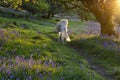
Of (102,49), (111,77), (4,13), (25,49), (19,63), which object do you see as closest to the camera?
(19,63)

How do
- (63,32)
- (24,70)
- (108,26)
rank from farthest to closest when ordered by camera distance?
(108,26)
(63,32)
(24,70)

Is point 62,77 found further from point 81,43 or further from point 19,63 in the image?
point 81,43

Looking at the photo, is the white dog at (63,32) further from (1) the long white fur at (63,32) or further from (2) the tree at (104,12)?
(2) the tree at (104,12)

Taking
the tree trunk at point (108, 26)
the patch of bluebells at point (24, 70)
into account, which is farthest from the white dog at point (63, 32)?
the patch of bluebells at point (24, 70)

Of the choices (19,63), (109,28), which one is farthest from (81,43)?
(19,63)

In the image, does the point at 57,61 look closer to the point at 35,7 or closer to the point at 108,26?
the point at 108,26

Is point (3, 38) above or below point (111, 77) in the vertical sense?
above

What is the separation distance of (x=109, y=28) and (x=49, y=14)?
34.6m

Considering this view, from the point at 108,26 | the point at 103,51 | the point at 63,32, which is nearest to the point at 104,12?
the point at 108,26

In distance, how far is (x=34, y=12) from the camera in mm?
60062

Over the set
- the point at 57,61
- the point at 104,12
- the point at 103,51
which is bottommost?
the point at 103,51

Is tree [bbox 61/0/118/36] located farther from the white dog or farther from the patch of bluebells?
the patch of bluebells

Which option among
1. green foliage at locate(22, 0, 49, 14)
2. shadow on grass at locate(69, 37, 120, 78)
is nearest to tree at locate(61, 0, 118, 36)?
shadow on grass at locate(69, 37, 120, 78)

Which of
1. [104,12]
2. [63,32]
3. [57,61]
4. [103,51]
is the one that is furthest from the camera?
[104,12]
